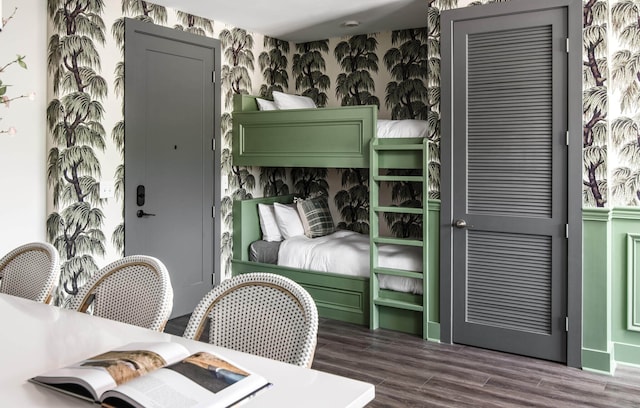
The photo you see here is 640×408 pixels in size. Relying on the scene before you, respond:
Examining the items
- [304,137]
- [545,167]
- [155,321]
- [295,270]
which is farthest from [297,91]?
[155,321]

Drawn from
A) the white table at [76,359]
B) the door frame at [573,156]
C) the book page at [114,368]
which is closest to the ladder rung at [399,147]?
the door frame at [573,156]

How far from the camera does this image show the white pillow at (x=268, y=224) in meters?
5.14

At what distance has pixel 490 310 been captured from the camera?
12.7 ft

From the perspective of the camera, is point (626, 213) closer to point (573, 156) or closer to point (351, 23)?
point (573, 156)

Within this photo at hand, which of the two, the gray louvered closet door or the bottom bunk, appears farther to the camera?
the bottom bunk

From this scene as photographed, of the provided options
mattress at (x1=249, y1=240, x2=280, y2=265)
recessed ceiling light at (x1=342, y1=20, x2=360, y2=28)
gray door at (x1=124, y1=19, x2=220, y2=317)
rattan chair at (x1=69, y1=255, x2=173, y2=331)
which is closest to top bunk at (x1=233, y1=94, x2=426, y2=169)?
gray door at (x1=124, y1=19, x2=220, y2=317)

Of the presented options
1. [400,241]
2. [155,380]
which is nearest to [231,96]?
[400,241]

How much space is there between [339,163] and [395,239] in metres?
0.77

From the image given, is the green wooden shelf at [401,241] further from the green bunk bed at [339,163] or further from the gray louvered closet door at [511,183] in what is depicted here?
the gray louvered closet door at [511,183]

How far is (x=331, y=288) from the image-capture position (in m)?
4.62

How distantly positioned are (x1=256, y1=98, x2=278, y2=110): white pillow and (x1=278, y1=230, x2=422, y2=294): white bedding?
1210 mm

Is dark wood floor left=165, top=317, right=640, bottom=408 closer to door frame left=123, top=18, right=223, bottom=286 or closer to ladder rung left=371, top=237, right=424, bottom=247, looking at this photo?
ladder rung left=371, top=237, right=424, bottom=247

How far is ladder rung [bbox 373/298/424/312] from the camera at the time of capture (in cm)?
414

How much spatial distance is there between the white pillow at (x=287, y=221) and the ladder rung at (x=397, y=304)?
1144 mm
